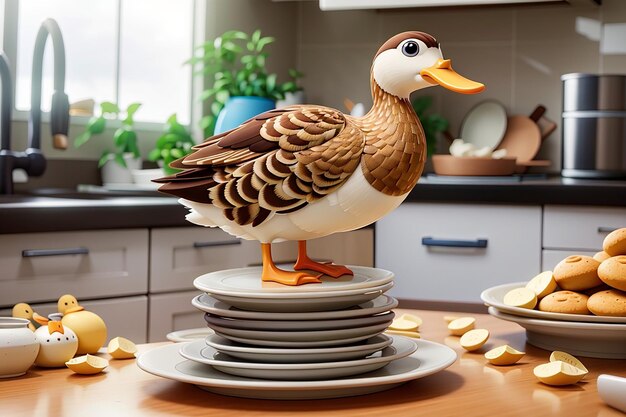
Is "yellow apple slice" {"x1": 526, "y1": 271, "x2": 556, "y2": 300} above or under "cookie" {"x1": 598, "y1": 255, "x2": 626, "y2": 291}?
under

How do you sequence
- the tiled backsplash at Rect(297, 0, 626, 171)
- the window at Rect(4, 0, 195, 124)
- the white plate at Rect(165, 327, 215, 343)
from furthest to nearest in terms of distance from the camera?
1. the tiled backsplash at Rect(297, 0, 626, 171)
2. the window at Rect(4, 0, 195, 124)
3. the white plate at Rect(165, 327, 215, 343)

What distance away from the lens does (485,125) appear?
3455mm

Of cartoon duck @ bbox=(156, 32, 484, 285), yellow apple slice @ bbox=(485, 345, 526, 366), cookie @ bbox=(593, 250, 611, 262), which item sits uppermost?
cartoon duck @ bbox=(156, 32, 484, 285)

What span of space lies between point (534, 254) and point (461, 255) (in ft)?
0.73

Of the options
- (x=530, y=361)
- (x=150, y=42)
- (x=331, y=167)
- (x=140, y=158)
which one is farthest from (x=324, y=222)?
(x=150, y=42)

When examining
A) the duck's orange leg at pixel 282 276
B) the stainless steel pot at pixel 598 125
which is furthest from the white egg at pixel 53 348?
the stainless steel pot at pixel 598 125

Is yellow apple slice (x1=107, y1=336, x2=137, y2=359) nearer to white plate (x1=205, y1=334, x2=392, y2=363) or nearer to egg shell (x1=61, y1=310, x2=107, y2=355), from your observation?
egg shell (x1=61, y1=310, x2=107, y2=355)

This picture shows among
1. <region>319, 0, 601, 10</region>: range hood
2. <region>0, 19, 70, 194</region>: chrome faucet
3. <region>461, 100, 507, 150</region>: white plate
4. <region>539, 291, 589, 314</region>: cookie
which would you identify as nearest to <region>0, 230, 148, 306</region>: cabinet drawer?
<region>0, 19, 70, 194</region>: chrome faucet

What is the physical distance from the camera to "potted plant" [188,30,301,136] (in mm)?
3129

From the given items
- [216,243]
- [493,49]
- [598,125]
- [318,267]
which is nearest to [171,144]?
[216,243]

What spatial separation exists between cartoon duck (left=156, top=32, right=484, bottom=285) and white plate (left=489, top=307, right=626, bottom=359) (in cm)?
30

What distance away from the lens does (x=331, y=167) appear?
2.42 ft

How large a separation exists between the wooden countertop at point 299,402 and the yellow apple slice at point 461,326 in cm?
20

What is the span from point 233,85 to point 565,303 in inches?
94.0
